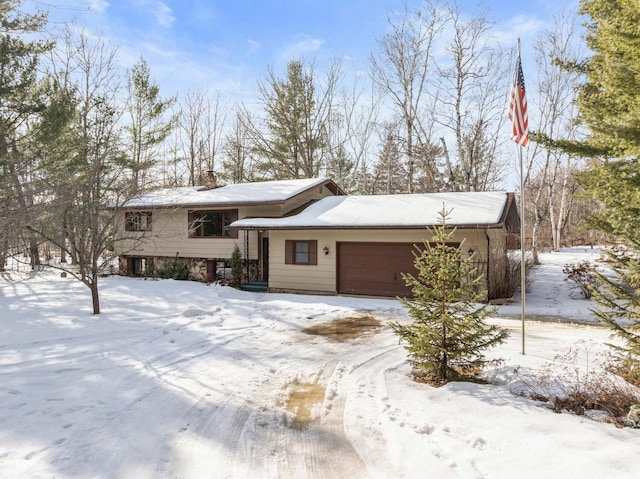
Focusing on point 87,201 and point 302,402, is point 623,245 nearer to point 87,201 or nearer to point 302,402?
point 302,402

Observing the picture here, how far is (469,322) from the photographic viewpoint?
500cm

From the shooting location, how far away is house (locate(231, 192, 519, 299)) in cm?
1154

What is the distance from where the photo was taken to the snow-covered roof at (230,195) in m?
15.5

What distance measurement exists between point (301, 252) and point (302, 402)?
944 cm

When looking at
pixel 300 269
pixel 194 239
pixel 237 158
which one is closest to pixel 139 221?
pixel 194 239

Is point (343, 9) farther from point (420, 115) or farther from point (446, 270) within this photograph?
point (446, 270)

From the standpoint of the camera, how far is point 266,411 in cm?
446

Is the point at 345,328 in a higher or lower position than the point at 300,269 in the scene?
lower

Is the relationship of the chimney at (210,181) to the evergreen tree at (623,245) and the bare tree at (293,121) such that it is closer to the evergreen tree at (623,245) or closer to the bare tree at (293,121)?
the bare tree at (293,121)

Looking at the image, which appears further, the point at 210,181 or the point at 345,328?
the point at 210,181

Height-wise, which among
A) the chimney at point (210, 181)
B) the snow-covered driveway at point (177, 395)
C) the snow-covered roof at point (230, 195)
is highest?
the chimney at point (210, 181)

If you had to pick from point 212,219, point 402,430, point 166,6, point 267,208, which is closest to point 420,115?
point 267,208

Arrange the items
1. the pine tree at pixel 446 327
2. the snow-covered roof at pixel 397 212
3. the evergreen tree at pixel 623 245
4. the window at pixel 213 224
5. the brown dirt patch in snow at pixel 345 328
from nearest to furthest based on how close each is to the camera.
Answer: the evergreen tree at pixel 623 245 → the pine tree at pixel 446 327 → the brown dirt patch in snow at pixel 345 328 → the snow-covered roof at pixel 397 212 → the window at pixel 213 224

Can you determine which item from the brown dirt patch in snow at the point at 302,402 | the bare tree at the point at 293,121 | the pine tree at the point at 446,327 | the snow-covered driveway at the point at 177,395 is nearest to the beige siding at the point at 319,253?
the snow-covered driveway at the point at 177,395
